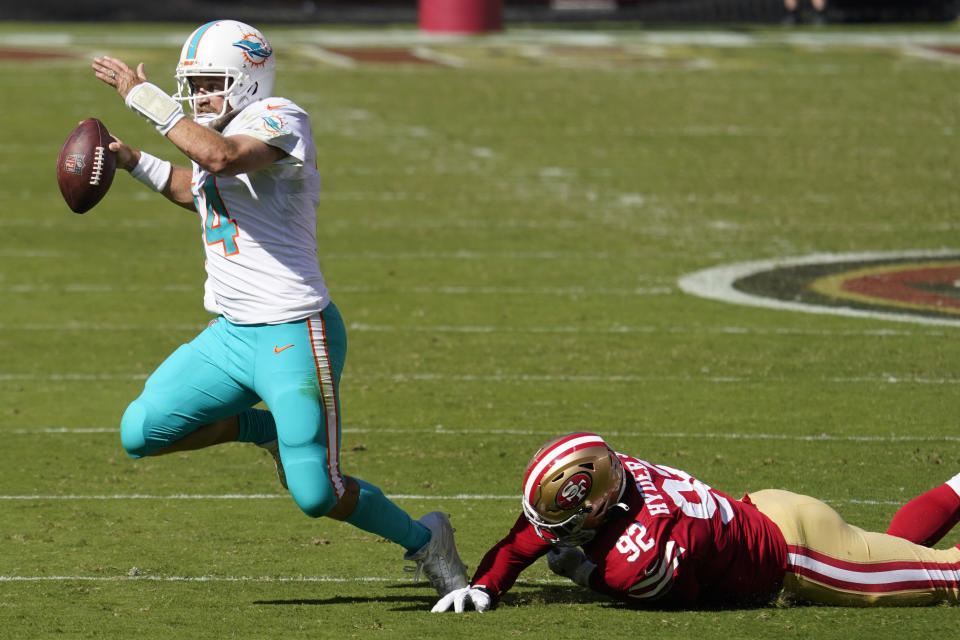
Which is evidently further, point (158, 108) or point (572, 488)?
point (158, 108)

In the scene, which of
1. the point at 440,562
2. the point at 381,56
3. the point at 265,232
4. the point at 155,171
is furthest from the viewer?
the point at 381,56

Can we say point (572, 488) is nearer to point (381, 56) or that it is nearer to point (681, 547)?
point (681, 547)

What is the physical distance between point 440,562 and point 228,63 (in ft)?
6.25

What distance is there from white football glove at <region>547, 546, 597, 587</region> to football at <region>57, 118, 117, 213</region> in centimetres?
214

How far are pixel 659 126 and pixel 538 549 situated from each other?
1522 centimetres

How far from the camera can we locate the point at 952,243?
13.7 metres

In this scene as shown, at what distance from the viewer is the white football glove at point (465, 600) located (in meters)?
5.61

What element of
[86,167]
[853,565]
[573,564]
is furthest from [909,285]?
[86,167]

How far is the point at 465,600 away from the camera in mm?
5652

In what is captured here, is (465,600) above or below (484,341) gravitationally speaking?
above

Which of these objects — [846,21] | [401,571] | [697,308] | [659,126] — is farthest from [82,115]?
[846,21]

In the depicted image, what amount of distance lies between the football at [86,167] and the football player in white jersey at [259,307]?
1.24 ft

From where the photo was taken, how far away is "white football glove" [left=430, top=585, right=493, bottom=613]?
561 centimetres

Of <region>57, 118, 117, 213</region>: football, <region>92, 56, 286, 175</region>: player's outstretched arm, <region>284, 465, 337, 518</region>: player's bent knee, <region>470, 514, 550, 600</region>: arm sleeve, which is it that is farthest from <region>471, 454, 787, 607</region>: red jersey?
<region>57, 118, 117, 213</region>: football
